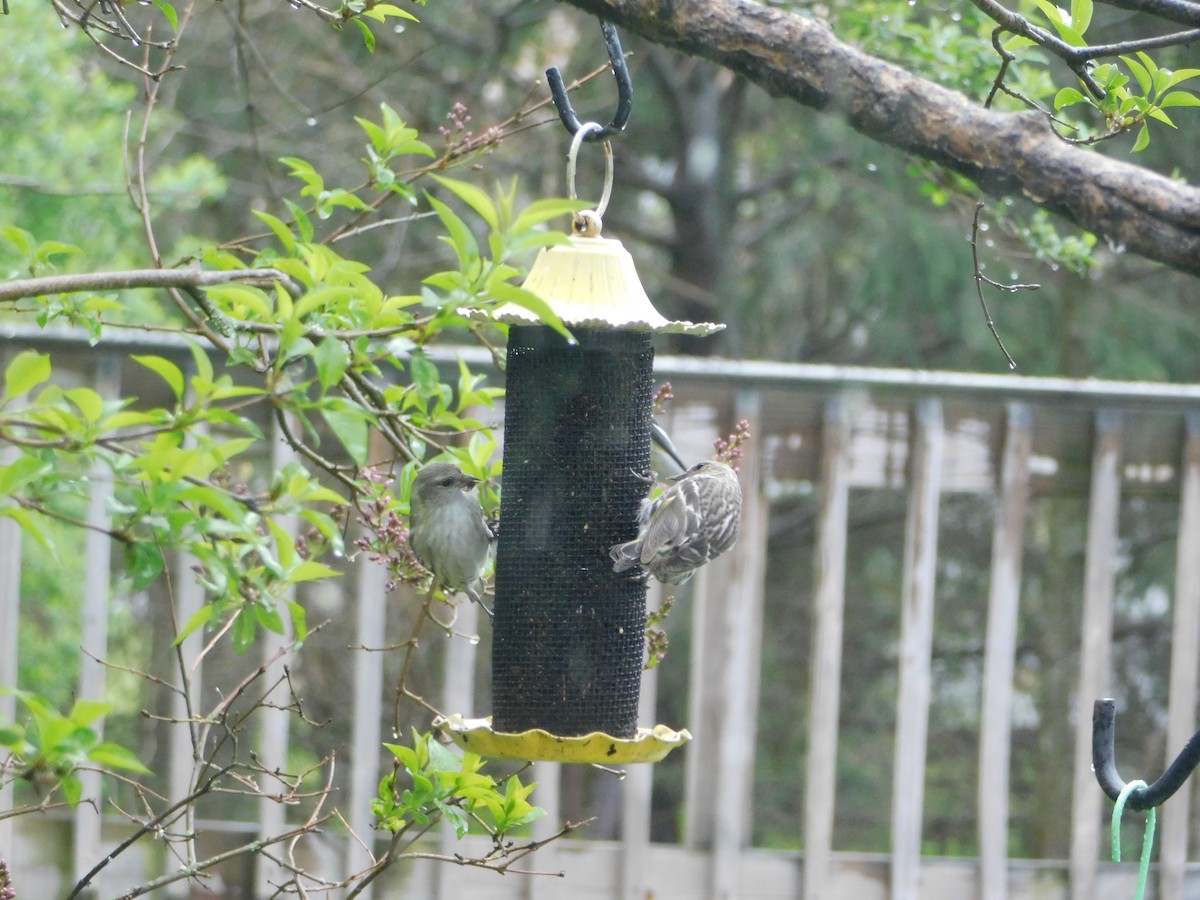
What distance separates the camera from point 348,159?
27.5ft

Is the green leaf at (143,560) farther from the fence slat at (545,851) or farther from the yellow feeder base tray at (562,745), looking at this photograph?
the fence slat at (545,851)

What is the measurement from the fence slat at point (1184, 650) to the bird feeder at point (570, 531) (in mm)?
1926

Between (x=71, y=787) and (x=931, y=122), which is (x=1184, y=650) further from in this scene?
(x=71, y=787)

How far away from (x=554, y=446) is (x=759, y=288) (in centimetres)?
662

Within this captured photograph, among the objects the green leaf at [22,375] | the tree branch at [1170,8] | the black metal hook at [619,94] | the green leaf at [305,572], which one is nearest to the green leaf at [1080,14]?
the tree branch at [1170,8]

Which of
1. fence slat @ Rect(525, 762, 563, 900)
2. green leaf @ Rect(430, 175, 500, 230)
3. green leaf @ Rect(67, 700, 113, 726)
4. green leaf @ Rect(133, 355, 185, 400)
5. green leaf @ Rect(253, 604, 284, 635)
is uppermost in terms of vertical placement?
green leaf @ Rect(430, 175, 500, 230)

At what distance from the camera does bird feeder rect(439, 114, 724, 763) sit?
2902 mm

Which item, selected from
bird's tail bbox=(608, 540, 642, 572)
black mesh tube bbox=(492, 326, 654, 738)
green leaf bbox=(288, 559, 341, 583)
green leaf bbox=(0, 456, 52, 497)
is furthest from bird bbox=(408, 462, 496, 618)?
green leaf bbox=(0, 456, 52, 497)

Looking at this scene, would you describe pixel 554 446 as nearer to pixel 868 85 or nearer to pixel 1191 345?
pixel 868 85

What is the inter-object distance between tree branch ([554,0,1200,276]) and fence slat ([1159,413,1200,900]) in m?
1.76

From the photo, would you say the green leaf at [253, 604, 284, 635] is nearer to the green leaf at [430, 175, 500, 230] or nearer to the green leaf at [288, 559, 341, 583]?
the green leaf at [288, 559, 341, 583]

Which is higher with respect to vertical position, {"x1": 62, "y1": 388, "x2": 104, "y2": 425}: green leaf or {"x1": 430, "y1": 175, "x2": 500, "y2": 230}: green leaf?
{"x1": 430, "y1": 175, "x2": 500, "y2": 230}: green leaf

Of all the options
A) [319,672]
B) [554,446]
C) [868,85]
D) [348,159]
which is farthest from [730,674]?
[348,159]

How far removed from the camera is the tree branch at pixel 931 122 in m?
2.45
